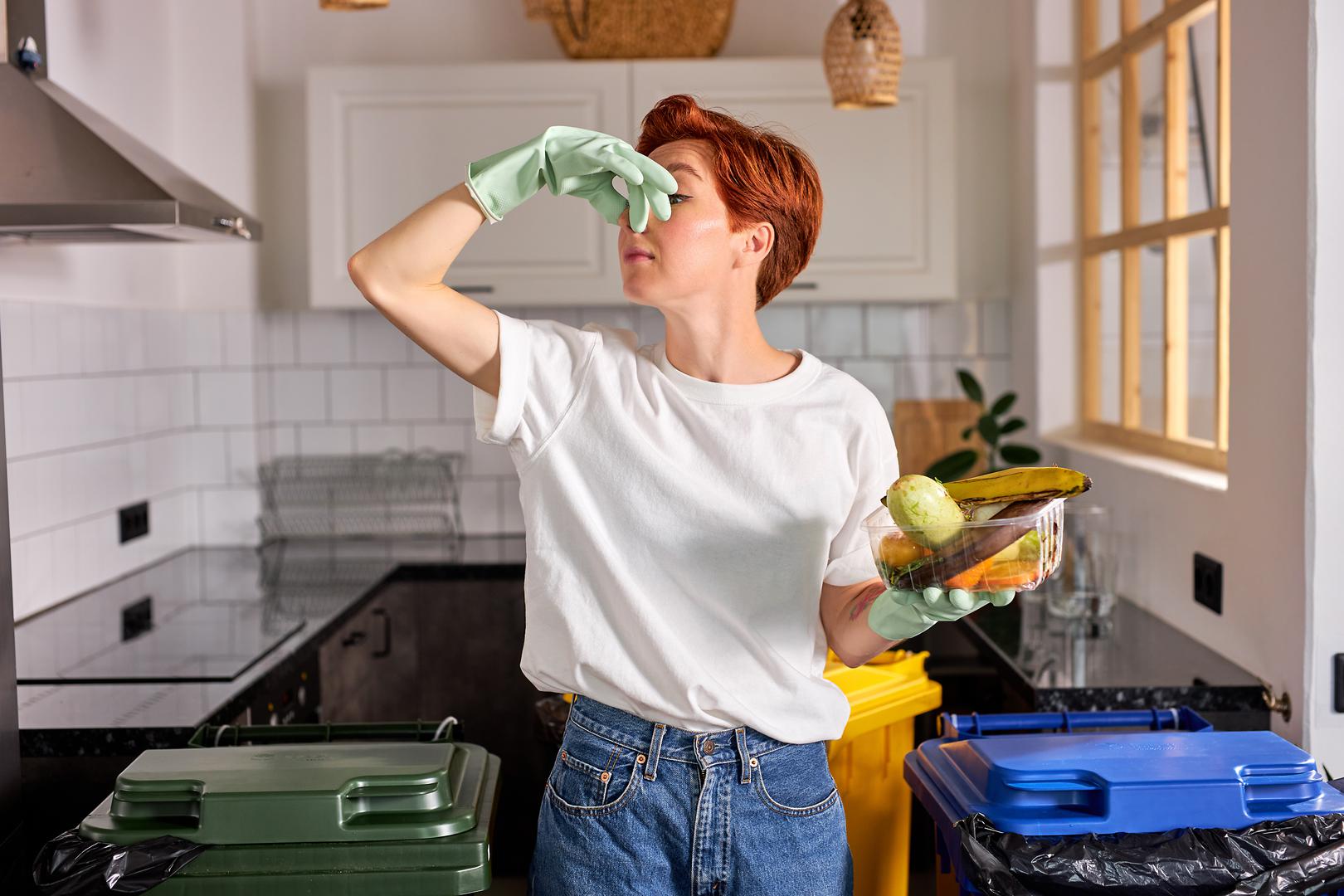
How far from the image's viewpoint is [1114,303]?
10.5 ft

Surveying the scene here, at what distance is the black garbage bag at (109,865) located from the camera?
1421mm

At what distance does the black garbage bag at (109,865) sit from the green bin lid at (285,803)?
2 cm

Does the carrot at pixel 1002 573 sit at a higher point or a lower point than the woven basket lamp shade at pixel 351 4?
lower

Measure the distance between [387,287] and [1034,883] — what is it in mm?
969

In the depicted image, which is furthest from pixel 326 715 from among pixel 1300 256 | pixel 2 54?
pixel 1300 256

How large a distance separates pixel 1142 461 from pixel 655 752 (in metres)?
1.66

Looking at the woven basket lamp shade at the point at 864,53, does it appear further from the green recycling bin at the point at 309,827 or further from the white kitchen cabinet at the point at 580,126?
the green recycling bin at the point at 309,827

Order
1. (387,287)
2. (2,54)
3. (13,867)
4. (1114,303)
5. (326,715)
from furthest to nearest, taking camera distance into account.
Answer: (1114,303)
(326,715)
(2,54)
(13,867)
(387,287)

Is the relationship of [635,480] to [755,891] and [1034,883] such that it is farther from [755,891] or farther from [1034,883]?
[1034,883]

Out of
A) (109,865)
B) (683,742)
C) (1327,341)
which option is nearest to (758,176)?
(683,742)

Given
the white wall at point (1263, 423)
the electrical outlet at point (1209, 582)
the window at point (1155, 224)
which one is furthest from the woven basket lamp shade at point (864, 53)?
the electrical outlet at point (1209, 582)

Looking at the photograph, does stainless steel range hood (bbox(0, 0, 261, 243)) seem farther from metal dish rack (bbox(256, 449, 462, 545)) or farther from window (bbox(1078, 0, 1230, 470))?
window (bbox(1078, 0, 1230, 470))

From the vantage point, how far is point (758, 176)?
1455mm

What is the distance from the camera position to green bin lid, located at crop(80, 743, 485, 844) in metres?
1.46
